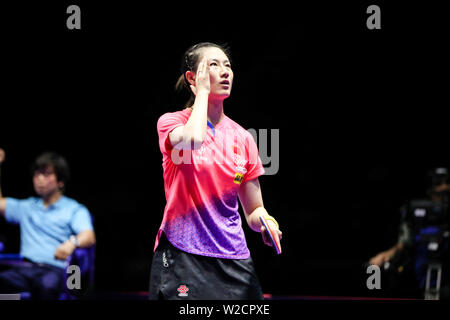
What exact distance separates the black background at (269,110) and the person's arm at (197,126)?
627 mm

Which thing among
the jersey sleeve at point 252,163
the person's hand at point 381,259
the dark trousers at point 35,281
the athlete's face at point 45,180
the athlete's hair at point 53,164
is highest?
the jersey sleeve at point 252,163

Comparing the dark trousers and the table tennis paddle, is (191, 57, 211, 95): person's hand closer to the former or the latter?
the table tennis paddle

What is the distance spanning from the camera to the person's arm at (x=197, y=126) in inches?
72.9

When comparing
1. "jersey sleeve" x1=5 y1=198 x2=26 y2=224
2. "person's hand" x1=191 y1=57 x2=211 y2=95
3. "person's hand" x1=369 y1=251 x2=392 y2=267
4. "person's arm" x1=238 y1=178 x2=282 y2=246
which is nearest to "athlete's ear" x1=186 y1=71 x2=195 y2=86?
"person's hand" x1=191 y1=57 x2=211 y2=95

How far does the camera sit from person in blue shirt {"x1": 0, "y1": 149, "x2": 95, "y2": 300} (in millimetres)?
3678

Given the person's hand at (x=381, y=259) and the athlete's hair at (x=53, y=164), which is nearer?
the athlete's hair at (x=53, y=164)

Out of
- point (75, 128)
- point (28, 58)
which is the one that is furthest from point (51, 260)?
point (28, 58)

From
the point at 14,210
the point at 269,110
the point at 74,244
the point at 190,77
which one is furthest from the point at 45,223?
the point at 190,77

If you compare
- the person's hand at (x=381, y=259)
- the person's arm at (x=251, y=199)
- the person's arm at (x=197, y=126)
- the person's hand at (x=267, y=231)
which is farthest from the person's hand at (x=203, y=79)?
the person's hand at (x=381, y=259)

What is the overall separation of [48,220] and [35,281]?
1.63 ft

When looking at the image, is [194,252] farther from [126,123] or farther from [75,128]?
[75,128]

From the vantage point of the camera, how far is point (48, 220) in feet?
12.6

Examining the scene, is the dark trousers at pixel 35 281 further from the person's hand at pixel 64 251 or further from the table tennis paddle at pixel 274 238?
the table tennis paddle at pixel 274 238

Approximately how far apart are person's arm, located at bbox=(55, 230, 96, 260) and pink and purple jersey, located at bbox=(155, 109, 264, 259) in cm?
174
